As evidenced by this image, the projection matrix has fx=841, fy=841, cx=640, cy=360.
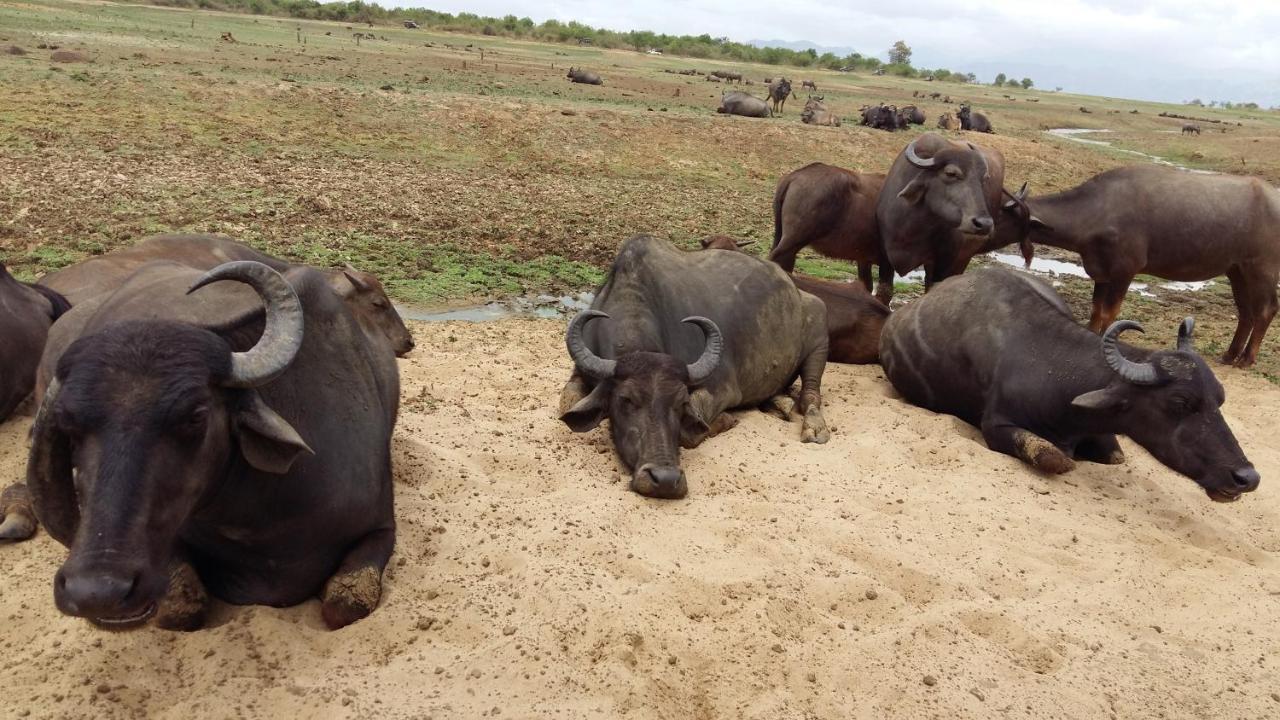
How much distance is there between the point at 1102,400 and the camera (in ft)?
18.7

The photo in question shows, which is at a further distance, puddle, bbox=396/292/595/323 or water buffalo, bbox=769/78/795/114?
water buffalo, bbox=769/78/795/114

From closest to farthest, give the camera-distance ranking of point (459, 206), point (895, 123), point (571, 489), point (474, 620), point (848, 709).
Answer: point (848, 709) → point (474, 620) → point (571, 489) → point (459, 206) → point (895, 123)

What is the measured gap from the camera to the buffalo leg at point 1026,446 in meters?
5.82

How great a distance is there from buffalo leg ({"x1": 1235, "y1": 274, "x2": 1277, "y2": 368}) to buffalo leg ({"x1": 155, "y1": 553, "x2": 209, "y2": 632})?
1024 cm

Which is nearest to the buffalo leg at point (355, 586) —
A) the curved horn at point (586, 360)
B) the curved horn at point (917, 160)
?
the curved horn at point (586, 360)

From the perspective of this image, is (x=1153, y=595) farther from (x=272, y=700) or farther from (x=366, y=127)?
(x=366, y=127)

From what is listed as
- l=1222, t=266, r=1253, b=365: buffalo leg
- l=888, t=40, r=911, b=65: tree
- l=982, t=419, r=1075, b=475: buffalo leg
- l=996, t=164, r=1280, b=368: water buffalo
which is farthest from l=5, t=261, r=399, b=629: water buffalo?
l=888, t=40, r=911, b=65: tree

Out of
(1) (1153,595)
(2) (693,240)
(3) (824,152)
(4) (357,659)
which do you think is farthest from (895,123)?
(4) (357,659)

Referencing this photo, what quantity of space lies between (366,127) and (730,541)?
570 inches

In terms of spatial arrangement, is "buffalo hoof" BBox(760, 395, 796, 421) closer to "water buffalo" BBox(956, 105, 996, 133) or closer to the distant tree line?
"water buffalo" BBox(956, 105, 996, 133)

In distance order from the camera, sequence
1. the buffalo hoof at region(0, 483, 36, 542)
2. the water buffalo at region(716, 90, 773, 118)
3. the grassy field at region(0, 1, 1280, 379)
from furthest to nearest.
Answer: the water buffalo at region(716, 90, 773, 118), the grassy field at region(0, 1, 1280, 379), the buffalo hoof at region(0, 483, 36, 542)

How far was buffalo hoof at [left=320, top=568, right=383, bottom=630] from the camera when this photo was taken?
11.9 feet

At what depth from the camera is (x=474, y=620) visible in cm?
376

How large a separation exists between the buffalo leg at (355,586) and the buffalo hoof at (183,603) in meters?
0.48
